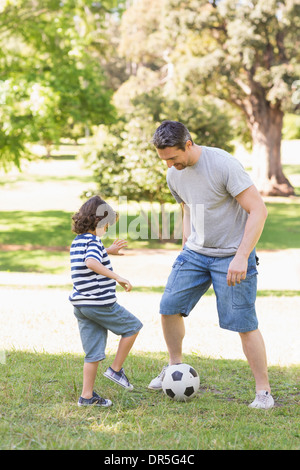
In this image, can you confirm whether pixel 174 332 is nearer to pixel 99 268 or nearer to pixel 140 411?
pixel 140 411

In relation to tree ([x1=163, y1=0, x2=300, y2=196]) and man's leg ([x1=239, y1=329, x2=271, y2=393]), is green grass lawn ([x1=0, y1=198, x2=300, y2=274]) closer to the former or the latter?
tree ([x1=163, y1=0, x2=300, y2=196])

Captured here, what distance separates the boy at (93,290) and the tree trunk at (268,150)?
26.4 meters

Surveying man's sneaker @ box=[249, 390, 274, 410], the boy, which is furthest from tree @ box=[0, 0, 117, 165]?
man's sneaker @ box=[249, 390, 274, 410]

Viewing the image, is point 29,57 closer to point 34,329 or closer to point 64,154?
point 34,329

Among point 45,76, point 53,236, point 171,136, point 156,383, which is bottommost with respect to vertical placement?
point 53,236

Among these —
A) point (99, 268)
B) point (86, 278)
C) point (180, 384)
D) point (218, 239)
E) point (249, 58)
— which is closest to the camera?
point (99, 268)

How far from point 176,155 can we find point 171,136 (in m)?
0.15

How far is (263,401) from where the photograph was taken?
424 cm

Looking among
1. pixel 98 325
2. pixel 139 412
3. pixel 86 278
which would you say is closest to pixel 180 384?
pixel 139 412

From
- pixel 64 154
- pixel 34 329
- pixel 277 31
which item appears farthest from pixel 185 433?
pixel 64 154

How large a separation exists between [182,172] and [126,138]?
15186 mm

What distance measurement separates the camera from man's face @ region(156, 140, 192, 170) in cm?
423

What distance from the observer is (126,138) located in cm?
1939

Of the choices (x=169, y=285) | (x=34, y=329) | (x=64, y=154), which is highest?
(x=169, y=285)
